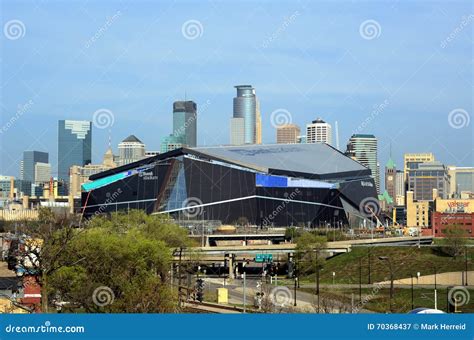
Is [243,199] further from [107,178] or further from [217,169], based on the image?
[107,178]

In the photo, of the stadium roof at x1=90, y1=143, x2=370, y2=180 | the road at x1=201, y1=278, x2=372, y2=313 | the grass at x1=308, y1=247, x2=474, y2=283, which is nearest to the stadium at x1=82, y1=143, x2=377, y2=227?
the stadium roof at x1=90, y1=143, x2=370, y2=180

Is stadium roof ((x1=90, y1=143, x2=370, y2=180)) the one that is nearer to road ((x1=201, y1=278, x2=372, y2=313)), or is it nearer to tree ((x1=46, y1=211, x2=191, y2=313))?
road ((x1=201, y1=278, x2=372, y2=313))

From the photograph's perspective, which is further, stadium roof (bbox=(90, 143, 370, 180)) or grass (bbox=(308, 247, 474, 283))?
stadium roof (bbox=(90, 143, 370, 180))

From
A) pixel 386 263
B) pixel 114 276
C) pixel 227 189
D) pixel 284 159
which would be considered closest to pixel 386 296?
pixel 386 263

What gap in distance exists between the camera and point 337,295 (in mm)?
50938

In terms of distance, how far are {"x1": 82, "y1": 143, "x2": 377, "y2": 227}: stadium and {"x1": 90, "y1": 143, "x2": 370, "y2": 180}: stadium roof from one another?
0.15 m

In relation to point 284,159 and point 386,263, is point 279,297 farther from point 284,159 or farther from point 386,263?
point 284,159

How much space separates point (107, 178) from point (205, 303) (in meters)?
78.7

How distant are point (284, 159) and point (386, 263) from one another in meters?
57.7

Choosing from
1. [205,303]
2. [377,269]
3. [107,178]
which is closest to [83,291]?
[205,303]

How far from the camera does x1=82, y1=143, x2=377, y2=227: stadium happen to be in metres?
113

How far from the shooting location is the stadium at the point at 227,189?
372ft

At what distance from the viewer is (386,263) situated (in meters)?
67.6

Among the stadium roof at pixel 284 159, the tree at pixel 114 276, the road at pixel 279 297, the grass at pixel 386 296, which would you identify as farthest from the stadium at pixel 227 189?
the tree at pixel 114 276
